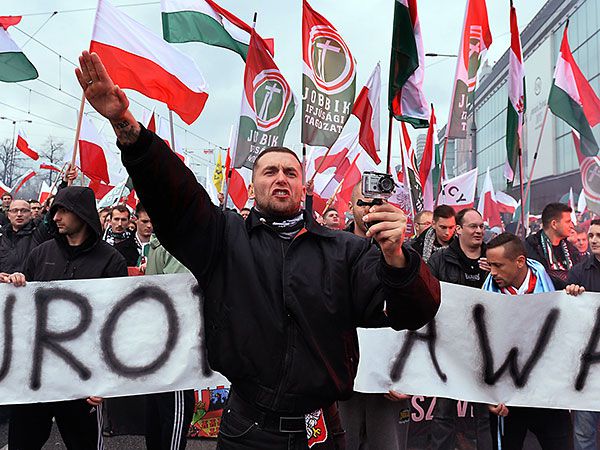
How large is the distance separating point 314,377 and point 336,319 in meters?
0.22

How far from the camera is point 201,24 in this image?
6.42 m

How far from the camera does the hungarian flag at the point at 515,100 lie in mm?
6156

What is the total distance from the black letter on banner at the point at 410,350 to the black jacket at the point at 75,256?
1868 mm

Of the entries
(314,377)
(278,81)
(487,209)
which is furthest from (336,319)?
(487,209)

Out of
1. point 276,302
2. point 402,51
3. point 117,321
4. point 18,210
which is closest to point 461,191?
point 402,51

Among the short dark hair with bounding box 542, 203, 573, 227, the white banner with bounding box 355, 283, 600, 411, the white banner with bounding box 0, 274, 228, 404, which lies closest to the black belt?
the white banner with bounding box 355, 283, 600, 411

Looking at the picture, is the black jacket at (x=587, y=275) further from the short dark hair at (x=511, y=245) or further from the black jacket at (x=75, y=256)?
the black jacket at (x=75, y=256)

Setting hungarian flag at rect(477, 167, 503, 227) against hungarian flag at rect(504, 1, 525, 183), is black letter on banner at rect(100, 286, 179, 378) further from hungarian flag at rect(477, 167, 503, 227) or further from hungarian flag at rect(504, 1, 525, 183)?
hungarian flag at rect(477, 167, 503, 227)

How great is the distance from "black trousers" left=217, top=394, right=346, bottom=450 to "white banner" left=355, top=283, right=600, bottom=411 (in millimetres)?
1564

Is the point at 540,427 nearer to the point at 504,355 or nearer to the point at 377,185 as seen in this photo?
the point at 504,355

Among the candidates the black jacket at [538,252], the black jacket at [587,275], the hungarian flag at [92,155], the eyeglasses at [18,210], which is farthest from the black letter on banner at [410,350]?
the hungarian flag at [92,155]

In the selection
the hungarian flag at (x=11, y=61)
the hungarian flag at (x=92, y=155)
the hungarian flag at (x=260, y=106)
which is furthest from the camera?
the hungarian flag at (x=92, y=155)

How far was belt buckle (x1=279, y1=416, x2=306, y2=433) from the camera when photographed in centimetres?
213

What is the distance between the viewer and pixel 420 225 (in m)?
6.43
